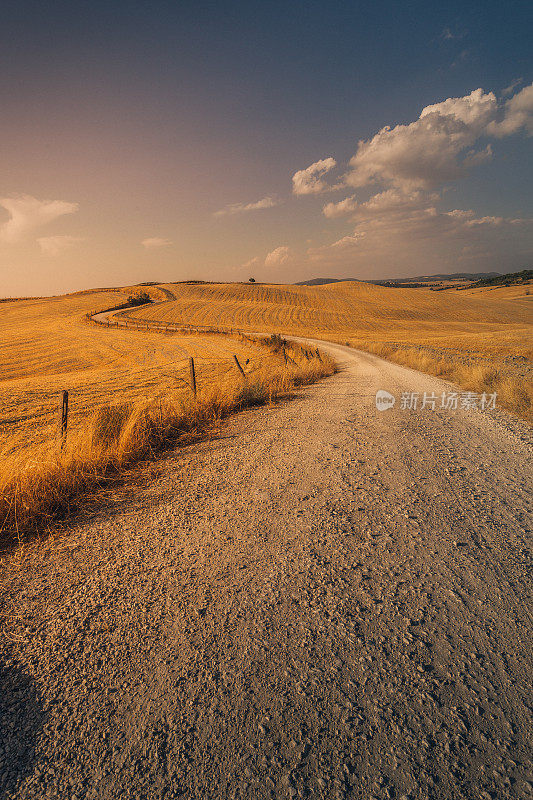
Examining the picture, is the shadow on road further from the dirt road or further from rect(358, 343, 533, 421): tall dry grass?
rect(358, 343, 533, 421): tall dry grass

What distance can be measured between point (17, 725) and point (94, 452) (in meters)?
3.73

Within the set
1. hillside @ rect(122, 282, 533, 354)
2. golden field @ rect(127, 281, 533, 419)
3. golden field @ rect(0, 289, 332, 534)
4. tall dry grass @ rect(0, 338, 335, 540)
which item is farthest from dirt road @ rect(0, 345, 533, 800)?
hillside @ rect(122, 282, 533, 354)

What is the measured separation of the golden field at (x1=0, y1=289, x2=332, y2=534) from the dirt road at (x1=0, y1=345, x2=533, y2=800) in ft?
2.99

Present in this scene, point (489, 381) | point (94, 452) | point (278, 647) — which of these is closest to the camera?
point (278, 647)

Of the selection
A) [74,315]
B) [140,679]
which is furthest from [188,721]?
[74,315]

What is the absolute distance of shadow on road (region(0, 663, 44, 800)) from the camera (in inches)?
70.6

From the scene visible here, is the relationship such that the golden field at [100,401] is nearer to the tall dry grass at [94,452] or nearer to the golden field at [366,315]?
the tall dry grass at [94,452]

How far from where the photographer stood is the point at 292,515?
4078 millimetres

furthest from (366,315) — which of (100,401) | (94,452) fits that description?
(94,452)

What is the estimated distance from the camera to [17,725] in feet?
6.58

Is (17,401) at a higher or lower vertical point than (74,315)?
lower

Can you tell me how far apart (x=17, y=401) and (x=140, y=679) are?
14488mm

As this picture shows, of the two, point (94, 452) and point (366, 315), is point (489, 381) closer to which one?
point (94, 452)

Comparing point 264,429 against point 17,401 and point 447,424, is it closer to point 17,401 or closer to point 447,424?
point 447,424
